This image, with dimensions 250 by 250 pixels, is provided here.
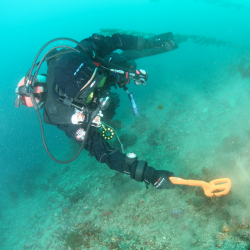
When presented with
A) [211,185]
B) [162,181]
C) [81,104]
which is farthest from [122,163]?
[211,185]

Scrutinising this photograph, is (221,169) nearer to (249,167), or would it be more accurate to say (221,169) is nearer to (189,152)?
(249,167)

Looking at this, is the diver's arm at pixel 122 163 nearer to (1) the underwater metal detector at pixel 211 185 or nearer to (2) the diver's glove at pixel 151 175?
(2) the diver's glove at pixel 151 175

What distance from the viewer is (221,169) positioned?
3.54 metres

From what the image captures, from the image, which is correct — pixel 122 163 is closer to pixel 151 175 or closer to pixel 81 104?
pixel 151 175

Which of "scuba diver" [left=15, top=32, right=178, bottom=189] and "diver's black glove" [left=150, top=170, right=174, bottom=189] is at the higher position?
"scuba diver" [left=15, top=32, right=178, bottom=189]

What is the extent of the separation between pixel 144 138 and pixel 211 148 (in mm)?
2931

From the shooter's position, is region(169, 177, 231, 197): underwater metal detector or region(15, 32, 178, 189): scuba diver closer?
region(169, 177, 231, 197): underwater metal detector

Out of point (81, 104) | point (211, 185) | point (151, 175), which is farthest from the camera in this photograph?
point (81, 104)

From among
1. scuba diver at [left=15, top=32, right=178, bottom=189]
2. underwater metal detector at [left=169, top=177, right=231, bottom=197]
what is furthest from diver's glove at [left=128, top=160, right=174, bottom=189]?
underwater metal detector at [left=169, top=177, right=231, bottom=197]

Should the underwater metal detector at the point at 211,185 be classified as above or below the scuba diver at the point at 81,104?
below

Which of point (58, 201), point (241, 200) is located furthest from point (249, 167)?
point (58, 201)

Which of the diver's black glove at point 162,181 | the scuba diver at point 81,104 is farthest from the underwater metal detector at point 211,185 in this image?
the scuba diver at point 81,104

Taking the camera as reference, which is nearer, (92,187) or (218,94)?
(92,187)

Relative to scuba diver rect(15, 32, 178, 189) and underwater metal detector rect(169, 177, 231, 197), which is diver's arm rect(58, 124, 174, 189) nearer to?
scuba diver rect(15, 32, 178, 189)
